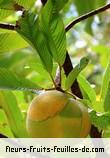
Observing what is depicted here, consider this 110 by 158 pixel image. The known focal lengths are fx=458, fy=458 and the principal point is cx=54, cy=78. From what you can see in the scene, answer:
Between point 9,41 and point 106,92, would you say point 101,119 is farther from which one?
point 9,41

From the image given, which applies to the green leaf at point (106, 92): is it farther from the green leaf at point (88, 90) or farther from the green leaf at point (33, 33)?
the green leaf at point (33, 33)

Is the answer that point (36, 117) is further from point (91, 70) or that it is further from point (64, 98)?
point (91, 70)

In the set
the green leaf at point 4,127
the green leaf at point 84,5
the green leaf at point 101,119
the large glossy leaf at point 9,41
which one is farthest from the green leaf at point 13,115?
the green leaf at point 84,5

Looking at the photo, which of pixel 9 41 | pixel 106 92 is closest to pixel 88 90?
pixel 106 92

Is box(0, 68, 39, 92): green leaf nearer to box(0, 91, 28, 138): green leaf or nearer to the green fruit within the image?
the green fruit

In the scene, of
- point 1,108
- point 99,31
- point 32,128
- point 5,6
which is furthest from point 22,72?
point 99,31

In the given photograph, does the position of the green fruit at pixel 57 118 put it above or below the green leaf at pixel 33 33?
below
